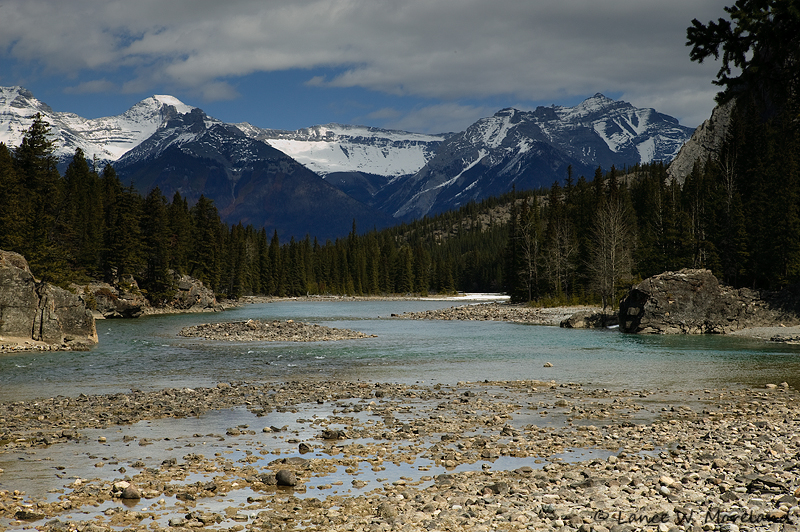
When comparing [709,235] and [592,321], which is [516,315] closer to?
[592,321]

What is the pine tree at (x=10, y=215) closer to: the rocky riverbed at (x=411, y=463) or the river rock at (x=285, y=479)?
the rocky riverbed at (x=411, y=463)

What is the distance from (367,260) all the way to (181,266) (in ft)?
307

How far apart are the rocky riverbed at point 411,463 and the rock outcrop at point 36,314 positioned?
21.7 meters

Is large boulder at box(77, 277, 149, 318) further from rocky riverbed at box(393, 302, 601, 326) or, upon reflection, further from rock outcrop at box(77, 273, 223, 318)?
rocky riverbed at box(393, 302, 601, 326)

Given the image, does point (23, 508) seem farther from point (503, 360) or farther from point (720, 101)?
point (503, 360)

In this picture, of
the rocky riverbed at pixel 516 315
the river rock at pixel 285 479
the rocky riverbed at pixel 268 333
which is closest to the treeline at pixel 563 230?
the rocky riverbed at pixel 516 315

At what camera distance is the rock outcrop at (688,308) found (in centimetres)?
5056

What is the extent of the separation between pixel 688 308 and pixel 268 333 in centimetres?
3384

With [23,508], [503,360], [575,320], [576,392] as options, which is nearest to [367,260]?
[575,320]

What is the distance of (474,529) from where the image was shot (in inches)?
350

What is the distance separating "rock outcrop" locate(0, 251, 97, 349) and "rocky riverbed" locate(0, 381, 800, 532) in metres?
21.7

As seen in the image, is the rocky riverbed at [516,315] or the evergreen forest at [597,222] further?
the rocky riverbed at [516,315]

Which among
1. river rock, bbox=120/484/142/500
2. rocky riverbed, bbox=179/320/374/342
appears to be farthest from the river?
river rock, bbox=120/484/142/500


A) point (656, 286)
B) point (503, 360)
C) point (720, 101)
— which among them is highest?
point (720, 101)
